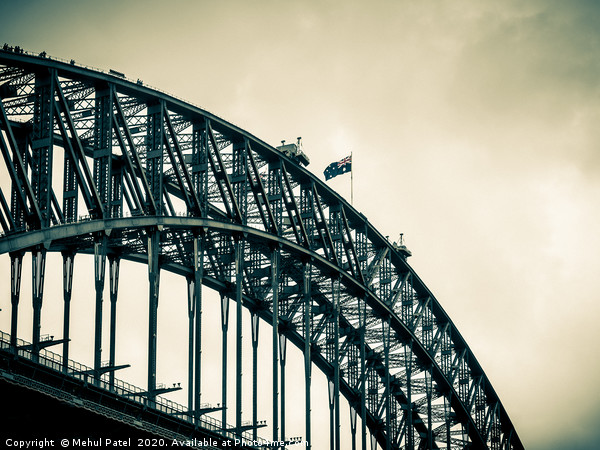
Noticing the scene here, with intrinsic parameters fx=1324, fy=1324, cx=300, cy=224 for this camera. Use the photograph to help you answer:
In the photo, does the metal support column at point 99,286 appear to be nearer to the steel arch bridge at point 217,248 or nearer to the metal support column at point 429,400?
the steel arch bridge at point 217,248

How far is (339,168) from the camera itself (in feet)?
361

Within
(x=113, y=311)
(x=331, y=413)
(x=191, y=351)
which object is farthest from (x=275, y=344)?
(x=113, y=311)

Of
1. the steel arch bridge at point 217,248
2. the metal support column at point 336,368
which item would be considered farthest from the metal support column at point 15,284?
the metal support column at point 336,368

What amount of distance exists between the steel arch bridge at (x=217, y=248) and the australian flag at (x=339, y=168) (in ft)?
15.4

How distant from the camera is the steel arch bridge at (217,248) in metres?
68.9

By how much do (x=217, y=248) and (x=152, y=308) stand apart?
17814 mm

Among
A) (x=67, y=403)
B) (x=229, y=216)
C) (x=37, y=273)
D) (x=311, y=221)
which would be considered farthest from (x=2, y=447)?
(x=311, y=221)

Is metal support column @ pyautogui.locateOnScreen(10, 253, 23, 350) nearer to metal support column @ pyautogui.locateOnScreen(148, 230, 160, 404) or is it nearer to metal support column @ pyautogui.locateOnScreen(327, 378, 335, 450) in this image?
metal support column @ pyautogui.locateOnScreen(148, 230, 160, 404)

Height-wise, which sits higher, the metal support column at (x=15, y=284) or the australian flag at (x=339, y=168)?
the australian flag at (x=339, y=168)

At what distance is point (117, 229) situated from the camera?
2852 inches

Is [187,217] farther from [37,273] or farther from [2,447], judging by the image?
[2,447]

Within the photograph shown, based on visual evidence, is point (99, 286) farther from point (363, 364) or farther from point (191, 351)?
point (363, 364)

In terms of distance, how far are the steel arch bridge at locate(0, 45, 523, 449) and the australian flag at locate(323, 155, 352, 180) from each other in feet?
15.4

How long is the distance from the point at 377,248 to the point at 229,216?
29.4 metres
